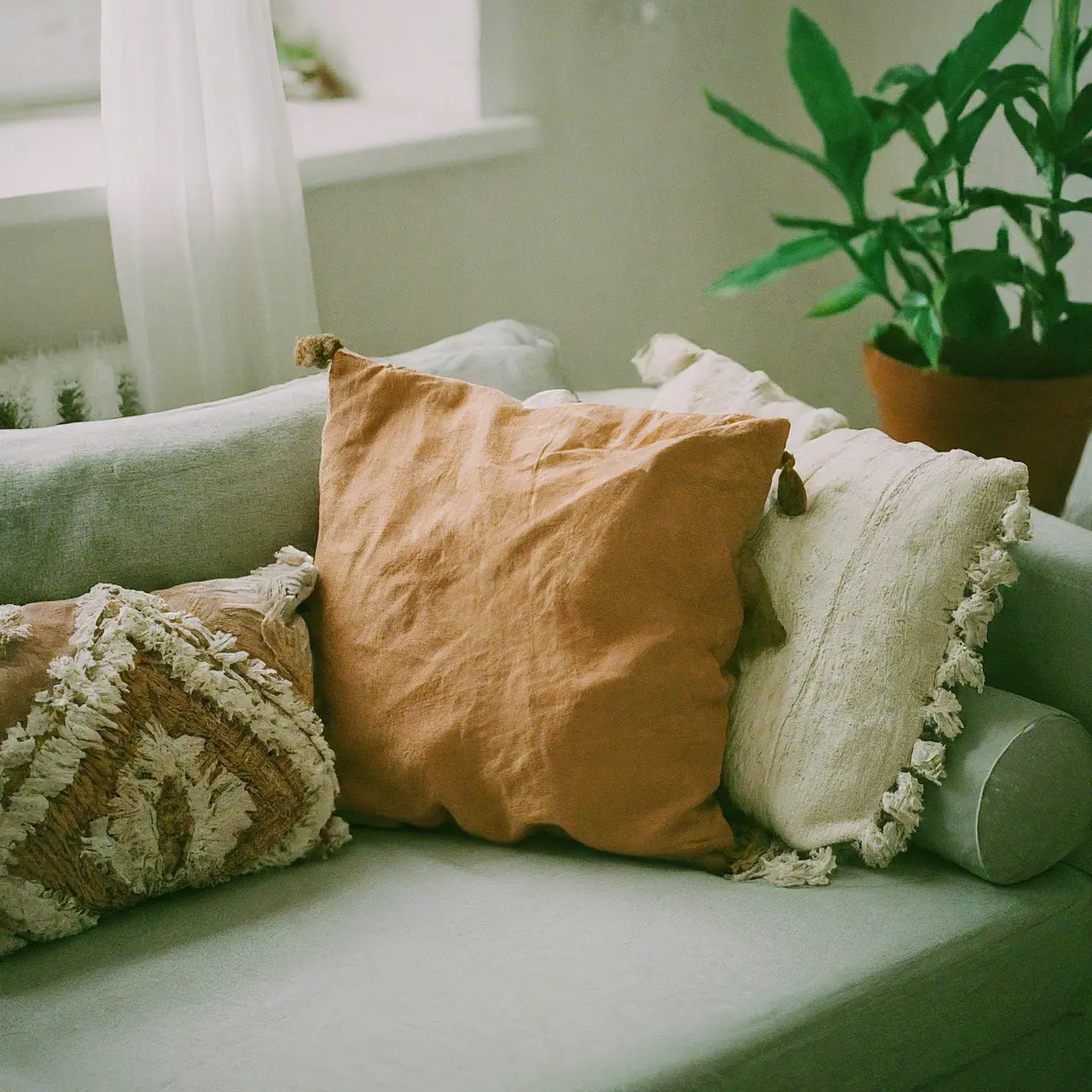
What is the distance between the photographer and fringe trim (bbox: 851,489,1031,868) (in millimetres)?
1016

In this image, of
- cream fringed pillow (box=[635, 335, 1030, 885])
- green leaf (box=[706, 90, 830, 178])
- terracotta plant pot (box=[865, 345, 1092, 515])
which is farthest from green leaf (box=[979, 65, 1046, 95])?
cream fringed pillow (box=[635, 335, 1030, 885])

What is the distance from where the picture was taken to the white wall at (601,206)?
74.0 inches

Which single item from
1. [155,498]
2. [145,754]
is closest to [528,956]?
[145,754]

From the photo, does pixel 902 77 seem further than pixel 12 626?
Yes

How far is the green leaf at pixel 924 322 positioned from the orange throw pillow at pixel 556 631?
446 millimetres

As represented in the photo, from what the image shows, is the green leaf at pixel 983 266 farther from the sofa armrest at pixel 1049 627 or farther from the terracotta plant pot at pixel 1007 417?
the sofa armrest at pixel 1049 627

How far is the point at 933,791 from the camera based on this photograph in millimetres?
Answer: 1033

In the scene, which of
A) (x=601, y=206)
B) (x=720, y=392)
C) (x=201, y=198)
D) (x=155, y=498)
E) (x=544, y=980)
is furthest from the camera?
(x=601, y=206)

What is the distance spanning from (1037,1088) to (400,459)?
0.82 m

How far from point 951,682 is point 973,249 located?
1.99 ft

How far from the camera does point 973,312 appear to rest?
145cm

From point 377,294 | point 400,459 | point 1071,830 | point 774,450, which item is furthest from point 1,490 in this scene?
point 1071,830

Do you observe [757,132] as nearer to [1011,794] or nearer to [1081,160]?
[1081,160]

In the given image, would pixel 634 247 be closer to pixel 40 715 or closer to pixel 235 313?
pixel 235 313
